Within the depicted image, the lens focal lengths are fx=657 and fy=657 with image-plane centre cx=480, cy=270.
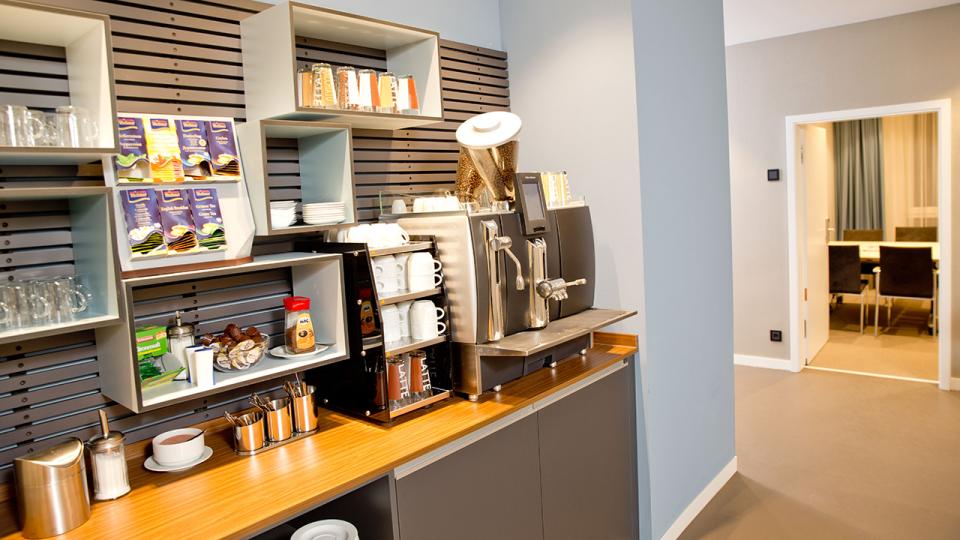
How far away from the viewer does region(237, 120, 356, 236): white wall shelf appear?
1983mm

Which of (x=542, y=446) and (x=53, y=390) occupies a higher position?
(x=53, y=390)

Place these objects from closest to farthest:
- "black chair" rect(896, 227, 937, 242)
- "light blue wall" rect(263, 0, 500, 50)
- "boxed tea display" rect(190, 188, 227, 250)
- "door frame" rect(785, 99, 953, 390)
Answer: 1. "boxed tea display" rect(190, 188, 227, 250)
2. "light blue wall" rect(263, 0, 500, 50)
3. "door frame" rect(785, 99, 953, 390)
4. "black chair" rect(896, 227, 937, 242)

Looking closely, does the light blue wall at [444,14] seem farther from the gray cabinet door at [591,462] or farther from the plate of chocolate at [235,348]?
the gray cabinet door at [591,462]

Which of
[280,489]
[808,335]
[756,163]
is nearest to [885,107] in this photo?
[756,163]

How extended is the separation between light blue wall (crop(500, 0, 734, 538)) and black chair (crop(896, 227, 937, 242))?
18.2 ft

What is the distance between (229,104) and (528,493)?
1636 mm

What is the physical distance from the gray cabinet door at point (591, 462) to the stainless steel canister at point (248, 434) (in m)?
0.94

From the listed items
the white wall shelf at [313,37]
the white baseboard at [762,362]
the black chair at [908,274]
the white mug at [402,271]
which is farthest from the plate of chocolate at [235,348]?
the black chair at [908,274]

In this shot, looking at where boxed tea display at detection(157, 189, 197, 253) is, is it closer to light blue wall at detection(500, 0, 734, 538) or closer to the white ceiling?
light blue wall at detection(500, 0, 734, 538)

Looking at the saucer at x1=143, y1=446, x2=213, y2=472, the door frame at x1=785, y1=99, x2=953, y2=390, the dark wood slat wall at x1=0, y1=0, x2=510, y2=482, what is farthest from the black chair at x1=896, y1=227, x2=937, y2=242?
the saucer at x1=143, y1=446, x2=213, y2=472

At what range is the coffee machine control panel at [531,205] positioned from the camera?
2.39 meters

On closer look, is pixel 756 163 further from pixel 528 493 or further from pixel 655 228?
pixel 528 493

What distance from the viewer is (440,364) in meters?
2.33

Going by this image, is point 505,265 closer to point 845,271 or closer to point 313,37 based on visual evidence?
point 313,37
